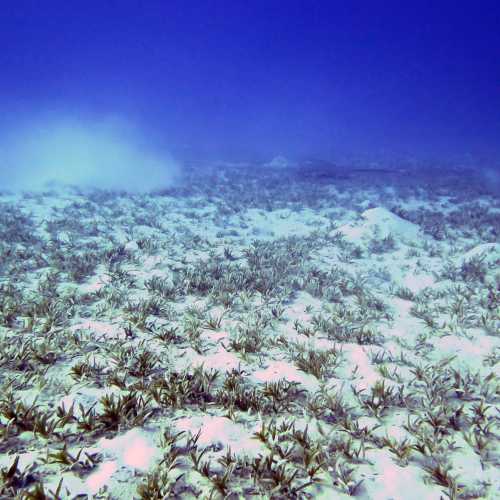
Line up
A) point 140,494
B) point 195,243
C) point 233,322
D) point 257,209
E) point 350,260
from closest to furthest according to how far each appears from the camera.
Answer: point 140,494
point 233,322
point 350,260
point 195,243
point 257,209

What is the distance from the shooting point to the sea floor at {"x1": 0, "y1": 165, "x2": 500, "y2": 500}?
2992 millimetres

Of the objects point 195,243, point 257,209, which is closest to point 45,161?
point 257,209

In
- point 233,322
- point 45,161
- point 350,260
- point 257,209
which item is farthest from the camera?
point 45,161

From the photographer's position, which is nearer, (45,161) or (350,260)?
(350,260)

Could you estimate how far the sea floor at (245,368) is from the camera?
2.99 metres

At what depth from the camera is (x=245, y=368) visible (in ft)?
15.2

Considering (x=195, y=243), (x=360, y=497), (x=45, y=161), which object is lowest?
(x=360, y=497)

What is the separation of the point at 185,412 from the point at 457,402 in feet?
11.0

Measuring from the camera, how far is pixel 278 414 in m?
3.80

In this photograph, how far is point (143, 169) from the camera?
23.8 meters

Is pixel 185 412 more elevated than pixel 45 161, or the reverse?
pixel 45 161

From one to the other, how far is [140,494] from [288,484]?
4.11 feet

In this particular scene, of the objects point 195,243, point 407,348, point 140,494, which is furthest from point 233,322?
point 195,243

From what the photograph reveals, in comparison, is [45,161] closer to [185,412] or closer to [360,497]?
[185,412]
